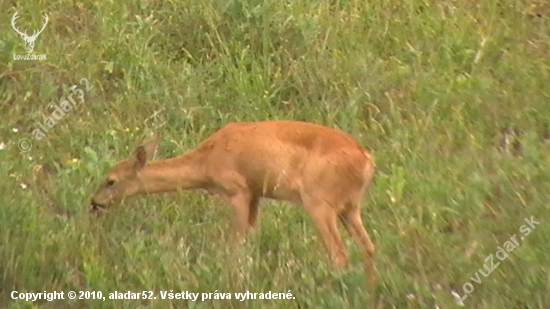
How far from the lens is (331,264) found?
18.3ft

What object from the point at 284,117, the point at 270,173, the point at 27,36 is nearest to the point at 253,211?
the point at 270,173

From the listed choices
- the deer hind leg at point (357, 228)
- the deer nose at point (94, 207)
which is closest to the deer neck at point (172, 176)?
the deer nose at point (94, 207)

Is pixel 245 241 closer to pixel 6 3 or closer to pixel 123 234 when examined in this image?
pixel 123 234

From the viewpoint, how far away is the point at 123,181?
6.70 metres

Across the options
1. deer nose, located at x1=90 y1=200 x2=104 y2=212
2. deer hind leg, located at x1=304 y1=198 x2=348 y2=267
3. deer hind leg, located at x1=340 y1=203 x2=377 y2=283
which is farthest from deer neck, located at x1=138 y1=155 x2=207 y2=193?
deer hind leg, located at x1=340 y1=203 x2=377 y2=283

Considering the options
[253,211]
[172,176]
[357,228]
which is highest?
[172,176]

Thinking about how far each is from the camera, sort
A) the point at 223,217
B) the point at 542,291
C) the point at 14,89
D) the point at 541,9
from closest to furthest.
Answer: the point at 542,291, the point at 223,217, the point at 14,89, the point at 541,9

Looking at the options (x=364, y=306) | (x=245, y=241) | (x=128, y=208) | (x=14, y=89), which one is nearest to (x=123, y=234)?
(x=128, y=208)

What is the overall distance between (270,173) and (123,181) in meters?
1.02

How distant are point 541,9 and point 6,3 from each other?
509cm

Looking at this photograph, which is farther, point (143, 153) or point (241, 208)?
point (143, 153)

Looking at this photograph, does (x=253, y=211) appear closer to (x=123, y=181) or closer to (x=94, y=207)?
(x=123, y=181)

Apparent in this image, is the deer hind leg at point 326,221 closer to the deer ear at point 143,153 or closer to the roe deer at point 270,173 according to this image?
the roe deer at point 270,173

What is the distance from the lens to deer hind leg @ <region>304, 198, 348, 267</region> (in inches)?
239
